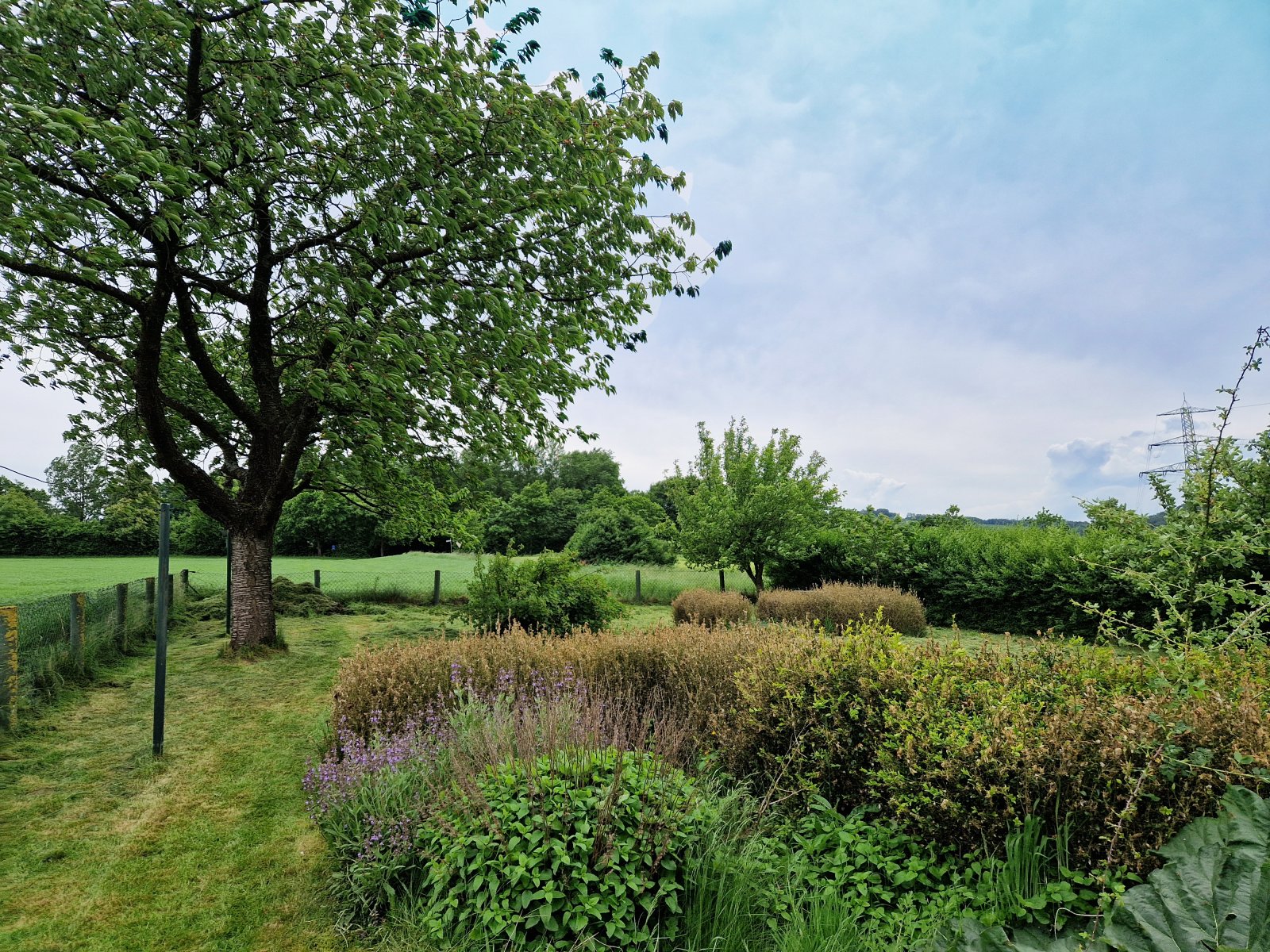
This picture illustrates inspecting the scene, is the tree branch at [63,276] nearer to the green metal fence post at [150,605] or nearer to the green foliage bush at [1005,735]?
the green metal fence post at [150,605]

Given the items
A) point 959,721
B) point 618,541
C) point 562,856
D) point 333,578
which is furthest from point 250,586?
point 618,541

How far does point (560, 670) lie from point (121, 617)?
29.8 feet

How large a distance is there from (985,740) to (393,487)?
10.0 meters

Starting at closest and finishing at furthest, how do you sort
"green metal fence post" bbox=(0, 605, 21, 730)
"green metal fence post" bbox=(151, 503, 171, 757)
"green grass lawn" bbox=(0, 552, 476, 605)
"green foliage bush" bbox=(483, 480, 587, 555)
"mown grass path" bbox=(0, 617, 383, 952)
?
"mown grass path" bbox=(0, 617, 383, 952), "green metal fence post" bbox=(151, 503, 171, 757), "green metal fence post" bbox=(0, 605, 21, 730), "green grass lawn" bbox=(0, 552, 476, 605), "green foliage bush" bbox=(483, 480, 587, 555)

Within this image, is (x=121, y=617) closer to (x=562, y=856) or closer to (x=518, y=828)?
(x=518, y=828)

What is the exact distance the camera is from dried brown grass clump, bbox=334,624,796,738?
475cm

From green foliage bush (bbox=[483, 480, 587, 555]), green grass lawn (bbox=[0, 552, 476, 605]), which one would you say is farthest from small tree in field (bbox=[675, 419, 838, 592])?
green foliage bush (bbox=[483, 480, 587, 555])

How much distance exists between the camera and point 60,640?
768cm

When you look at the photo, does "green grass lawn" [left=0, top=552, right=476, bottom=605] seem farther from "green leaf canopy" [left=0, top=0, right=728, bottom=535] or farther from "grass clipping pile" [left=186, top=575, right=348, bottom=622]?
"green leaf canopy" [left=0, top=0, right=728, bottom=535]

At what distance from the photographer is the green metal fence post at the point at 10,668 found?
222 inches

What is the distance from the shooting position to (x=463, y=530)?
12109 mm

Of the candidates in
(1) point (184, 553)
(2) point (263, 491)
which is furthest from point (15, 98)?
(1) point (184, 553)

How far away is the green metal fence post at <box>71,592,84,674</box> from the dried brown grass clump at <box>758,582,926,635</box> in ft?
37.5

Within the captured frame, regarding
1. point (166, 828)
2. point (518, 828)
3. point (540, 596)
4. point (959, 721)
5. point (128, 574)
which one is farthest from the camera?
point (128, 574)
